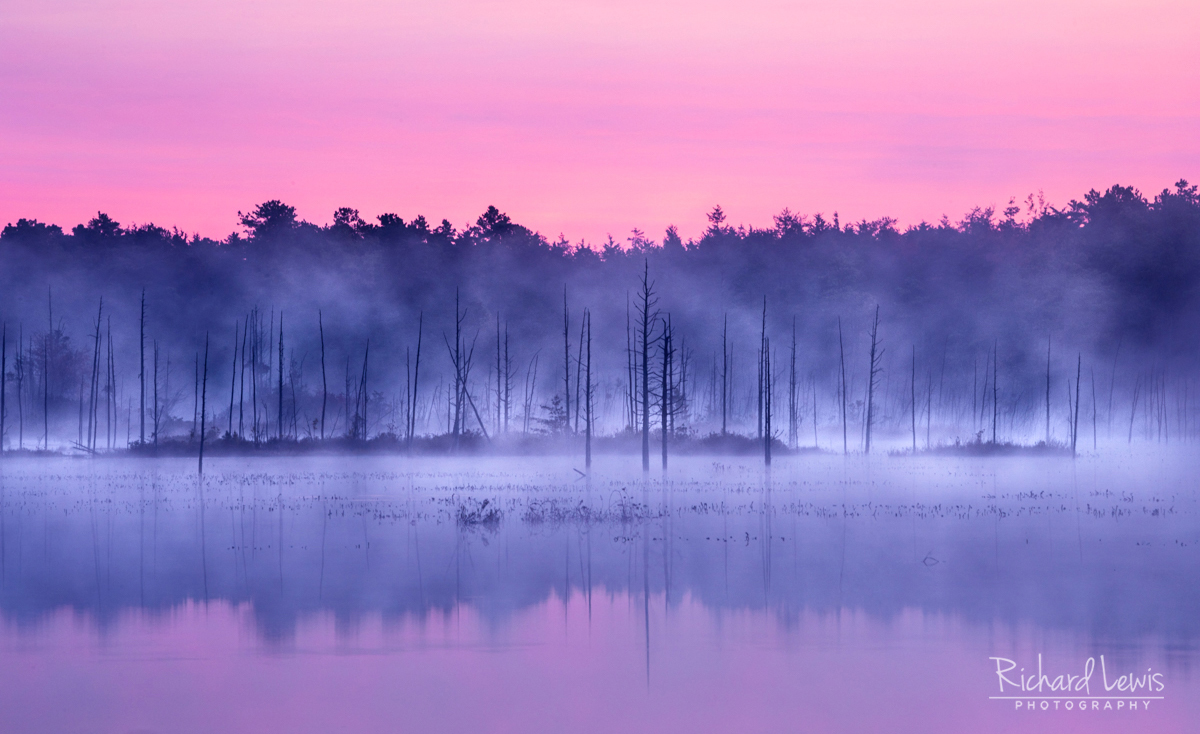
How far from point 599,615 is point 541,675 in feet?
10.9

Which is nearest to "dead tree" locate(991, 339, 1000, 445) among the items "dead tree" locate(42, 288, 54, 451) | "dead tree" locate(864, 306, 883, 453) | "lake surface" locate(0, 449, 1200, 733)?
"dead tree" locate(864, 306, 883, 453)

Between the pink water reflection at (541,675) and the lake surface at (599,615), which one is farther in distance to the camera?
the lake surface at (599,615)

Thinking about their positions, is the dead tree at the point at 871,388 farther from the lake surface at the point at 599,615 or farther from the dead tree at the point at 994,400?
the lake surface at the point at 599,615

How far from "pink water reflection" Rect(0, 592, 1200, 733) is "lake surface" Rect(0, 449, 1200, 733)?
0.15 feet

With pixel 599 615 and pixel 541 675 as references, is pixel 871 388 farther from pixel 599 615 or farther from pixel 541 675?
pixel 541 675

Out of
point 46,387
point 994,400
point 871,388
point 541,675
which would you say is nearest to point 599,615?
point 541,675

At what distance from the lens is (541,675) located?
40.0 feet

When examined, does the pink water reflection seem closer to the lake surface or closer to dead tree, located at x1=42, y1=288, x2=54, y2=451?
the lake surface

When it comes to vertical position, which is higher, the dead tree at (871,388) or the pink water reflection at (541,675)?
the dead tree at (871,388)

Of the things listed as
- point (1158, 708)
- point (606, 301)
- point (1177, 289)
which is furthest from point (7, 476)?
point (1177, 289)

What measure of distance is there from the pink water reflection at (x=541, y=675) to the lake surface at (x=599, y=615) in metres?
0.05

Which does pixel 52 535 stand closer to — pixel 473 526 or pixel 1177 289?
pixel 473 526

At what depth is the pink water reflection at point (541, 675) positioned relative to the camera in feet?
34.3

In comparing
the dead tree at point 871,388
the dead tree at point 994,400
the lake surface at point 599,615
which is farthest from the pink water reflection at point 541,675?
the dead tree at point 994,400
